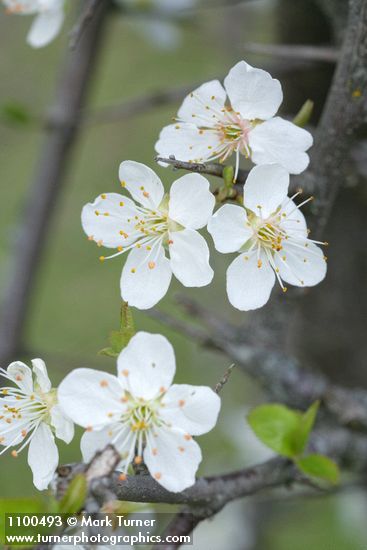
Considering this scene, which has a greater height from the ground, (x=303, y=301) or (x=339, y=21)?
(x=339, y=21)

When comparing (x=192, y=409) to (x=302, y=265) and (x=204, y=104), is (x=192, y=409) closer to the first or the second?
(x=302, y=265)

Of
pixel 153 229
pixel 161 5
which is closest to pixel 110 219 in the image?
pixel 153 229

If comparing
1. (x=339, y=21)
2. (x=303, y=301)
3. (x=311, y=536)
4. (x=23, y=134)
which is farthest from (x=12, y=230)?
(x=23, y=134)

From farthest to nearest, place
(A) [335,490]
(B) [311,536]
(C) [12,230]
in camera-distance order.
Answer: (B) [311,536], (C) [12,230], (A) [335,490]

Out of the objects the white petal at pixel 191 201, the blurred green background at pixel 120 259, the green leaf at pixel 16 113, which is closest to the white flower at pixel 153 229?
the white petal at pixel 191 201

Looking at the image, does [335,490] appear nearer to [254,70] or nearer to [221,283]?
[254,70]

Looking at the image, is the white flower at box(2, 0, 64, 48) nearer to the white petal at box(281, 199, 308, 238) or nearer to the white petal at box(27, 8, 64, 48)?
the white petal at box(27, 8, 64, 48)
